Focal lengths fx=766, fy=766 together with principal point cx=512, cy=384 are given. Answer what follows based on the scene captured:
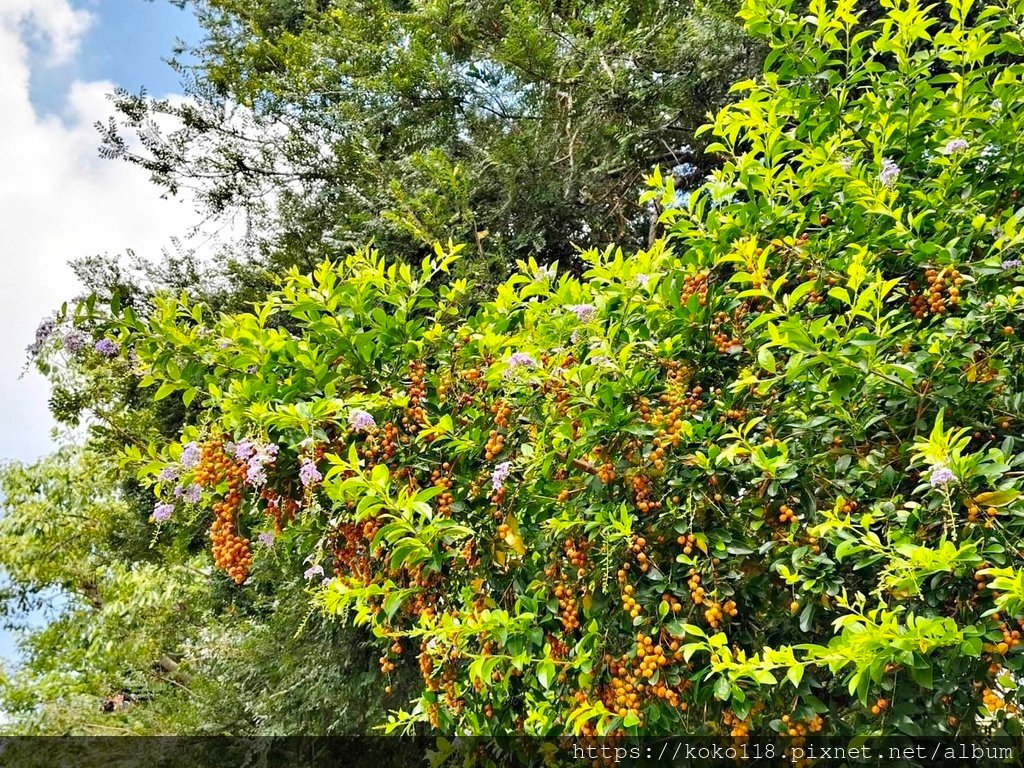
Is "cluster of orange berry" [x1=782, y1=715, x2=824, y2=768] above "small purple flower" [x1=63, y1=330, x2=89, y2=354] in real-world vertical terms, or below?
below

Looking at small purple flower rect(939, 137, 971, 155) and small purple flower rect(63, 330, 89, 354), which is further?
small purple flower rect(63, 330, 89, 354)

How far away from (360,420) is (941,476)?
1.06 m

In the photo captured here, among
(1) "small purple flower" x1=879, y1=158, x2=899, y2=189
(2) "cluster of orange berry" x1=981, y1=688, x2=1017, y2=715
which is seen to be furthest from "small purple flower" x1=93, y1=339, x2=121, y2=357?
(2) "cluster of orange berry" x1=981, y1=688, x2=1017, y2=715

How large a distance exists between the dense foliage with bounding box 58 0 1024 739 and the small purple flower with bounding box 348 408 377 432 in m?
0.03

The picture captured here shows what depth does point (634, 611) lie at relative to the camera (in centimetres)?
140

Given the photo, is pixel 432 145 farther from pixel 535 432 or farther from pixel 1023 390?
pixel 1023 390

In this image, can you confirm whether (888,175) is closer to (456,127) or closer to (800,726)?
(800,726)

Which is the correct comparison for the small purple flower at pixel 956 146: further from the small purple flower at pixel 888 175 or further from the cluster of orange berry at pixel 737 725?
the cluster of orange berry at pixel 737 725

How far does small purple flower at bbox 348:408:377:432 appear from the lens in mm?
1575

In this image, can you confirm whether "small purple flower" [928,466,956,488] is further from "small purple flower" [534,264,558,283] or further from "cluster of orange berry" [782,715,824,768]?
"small purple flower" [534,264,558,283]

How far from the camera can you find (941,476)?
1242 millimetres

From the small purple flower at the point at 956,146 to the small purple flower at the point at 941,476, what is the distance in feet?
2.57

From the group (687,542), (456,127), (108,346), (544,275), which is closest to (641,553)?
(687,542)

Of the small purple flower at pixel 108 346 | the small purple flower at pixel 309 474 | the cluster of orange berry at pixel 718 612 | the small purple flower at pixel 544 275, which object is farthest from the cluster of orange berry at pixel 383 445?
the cluster of orange berry at pixel 718 612
